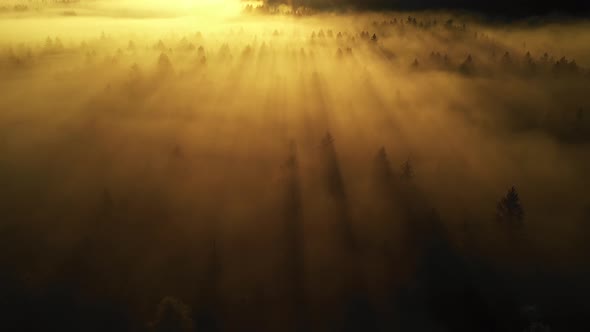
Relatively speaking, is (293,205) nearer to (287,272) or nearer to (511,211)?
(287,272)

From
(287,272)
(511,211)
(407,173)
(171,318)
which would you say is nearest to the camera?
(171,318)

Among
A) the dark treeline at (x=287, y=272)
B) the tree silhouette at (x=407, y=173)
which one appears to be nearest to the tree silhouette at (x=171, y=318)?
the dark treeline at (x=287, y=272)

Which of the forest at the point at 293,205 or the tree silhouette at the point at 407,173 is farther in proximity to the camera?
the tree silhouette at the point at 407,173

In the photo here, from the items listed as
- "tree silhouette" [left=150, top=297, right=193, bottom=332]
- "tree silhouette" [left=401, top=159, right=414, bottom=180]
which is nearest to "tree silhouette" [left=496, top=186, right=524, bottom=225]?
"tree silhouette" [left=401, top=159, right=414, bottom=180]

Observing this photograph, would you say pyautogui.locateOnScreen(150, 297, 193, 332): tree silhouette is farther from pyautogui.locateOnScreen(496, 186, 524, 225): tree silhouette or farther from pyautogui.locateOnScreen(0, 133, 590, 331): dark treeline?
pyautogui.locateOnScreen(496, 186, 524, 225): tree silhouette

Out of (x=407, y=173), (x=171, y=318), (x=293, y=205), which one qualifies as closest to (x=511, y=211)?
(x=407, y=173)

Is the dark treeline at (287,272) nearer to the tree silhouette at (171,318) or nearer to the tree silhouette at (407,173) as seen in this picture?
the tree silhouette at (171,318)

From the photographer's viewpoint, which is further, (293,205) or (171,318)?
(293,205)

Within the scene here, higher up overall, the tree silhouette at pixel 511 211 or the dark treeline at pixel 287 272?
the tree silhouette at pixel 511 211

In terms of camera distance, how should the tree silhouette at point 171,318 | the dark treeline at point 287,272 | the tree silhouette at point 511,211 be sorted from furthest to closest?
the tree silhouette at point 511,211 < the dark treeline at point 287,272 < the tree silhouette at point 171,318
